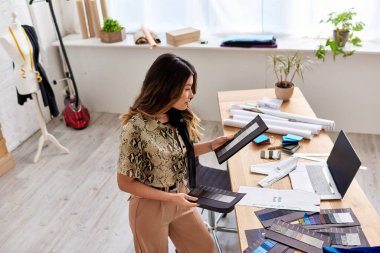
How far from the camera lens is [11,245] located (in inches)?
98.2

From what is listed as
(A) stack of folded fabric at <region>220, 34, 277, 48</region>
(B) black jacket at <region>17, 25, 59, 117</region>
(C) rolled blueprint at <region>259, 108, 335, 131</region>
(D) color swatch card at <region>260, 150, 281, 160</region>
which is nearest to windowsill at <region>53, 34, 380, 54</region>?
(A) stack of folded fabric at <region>220, 34, 277, 48</region>

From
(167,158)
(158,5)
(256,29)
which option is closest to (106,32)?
(158,5)

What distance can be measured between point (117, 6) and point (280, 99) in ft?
6.79

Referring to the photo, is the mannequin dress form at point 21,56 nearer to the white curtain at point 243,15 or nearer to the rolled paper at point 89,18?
the rolled paper at point 89,18

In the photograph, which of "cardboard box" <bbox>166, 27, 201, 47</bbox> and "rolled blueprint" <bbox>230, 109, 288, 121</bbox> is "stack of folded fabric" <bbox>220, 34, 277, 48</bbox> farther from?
"rolled blueprint" <bbox>230, 109, 288, 121</bbox>

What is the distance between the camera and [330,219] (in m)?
1.55

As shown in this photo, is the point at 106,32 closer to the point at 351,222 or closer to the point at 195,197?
the point at 195,197

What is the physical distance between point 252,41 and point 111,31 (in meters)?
1.35

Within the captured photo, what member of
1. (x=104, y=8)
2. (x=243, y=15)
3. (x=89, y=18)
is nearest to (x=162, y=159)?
(x=243, y=15)

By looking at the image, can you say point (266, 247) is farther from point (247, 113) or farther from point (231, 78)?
point (231, 78)

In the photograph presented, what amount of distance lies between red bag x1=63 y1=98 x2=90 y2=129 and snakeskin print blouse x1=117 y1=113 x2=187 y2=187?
235cm

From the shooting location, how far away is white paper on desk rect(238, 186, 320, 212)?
1631 millimetres

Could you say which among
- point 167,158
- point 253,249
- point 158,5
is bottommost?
point 253,249

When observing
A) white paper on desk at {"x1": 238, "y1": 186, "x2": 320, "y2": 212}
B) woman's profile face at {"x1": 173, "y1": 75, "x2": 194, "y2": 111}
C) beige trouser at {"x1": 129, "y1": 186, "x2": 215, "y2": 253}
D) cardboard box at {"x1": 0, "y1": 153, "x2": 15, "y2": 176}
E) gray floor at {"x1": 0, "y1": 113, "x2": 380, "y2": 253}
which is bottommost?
gray floor at {"x1": 0, "y1": 113, "x2": 380, "y2": 253}
